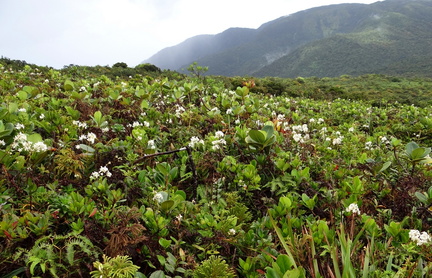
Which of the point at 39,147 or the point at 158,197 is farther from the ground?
the point at 39,147

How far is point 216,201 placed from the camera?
258 centimetres

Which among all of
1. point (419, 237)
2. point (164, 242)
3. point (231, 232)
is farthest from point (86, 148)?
point (419, 237)

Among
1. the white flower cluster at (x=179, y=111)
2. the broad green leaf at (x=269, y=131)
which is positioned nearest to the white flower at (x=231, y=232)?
the broad green leaf at (x=269, y=131)

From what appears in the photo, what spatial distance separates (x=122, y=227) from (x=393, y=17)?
209 meters

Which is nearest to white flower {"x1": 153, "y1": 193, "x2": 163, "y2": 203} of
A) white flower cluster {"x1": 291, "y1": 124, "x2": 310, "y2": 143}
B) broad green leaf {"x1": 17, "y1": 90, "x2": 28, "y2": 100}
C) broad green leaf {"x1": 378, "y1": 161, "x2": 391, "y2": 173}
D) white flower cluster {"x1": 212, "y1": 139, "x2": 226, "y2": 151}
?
white flower cluster {"x1": 212, "y1": 139, "x2": 226, "y2": 151}

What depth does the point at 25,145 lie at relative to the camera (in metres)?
2.54

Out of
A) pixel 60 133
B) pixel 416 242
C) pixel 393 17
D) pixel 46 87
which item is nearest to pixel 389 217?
pixel 416 242

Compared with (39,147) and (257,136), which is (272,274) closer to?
(257,136)

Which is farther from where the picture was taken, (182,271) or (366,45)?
(366,45)

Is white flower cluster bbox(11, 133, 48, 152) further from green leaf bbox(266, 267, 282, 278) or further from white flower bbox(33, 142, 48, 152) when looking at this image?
green leaf bbox(266, 267, 282, 278)

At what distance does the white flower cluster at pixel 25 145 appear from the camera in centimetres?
253

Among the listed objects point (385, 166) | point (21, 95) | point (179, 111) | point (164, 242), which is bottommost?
point (385, 166)

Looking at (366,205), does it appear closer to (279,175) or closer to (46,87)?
(279,175)

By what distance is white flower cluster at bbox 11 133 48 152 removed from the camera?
253 cm
